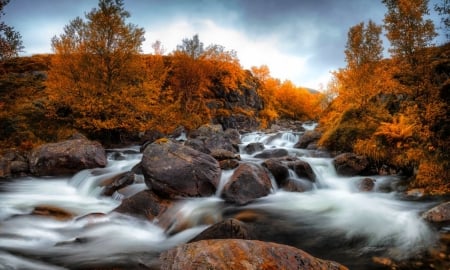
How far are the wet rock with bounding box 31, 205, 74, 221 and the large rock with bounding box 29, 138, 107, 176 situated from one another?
14.0 feet

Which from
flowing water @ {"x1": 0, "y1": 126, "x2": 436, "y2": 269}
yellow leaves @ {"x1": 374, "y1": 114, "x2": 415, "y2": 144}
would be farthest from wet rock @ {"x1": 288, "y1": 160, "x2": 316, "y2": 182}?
yellow leaves @ {"x1": 374, "y1": 114, "x2": 415, "y2": 144}

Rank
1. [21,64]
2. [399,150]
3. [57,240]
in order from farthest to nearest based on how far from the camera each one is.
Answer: [21,64] → [399,150] → [57,240]

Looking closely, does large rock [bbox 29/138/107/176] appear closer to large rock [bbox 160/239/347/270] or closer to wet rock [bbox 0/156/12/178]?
wet rock [bbox 0/156/12/178]

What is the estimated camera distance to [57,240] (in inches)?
265

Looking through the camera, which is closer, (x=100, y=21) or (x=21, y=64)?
(x=100, y=21)

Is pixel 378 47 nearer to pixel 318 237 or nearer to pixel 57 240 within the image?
pixel 318 237

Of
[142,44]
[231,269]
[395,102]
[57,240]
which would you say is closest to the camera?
[231,269]

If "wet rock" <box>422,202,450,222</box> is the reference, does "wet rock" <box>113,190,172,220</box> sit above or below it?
below

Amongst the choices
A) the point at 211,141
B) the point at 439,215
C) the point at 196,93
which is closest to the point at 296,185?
the point at 439,215

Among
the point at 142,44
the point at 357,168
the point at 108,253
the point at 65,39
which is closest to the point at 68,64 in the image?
the point at 65,39

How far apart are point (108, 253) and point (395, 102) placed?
1653 centimetres

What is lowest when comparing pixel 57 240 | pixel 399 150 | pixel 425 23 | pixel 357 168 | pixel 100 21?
pixel 57 240

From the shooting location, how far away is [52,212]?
8484 mm

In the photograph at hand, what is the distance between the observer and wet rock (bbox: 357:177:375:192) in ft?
36.3
